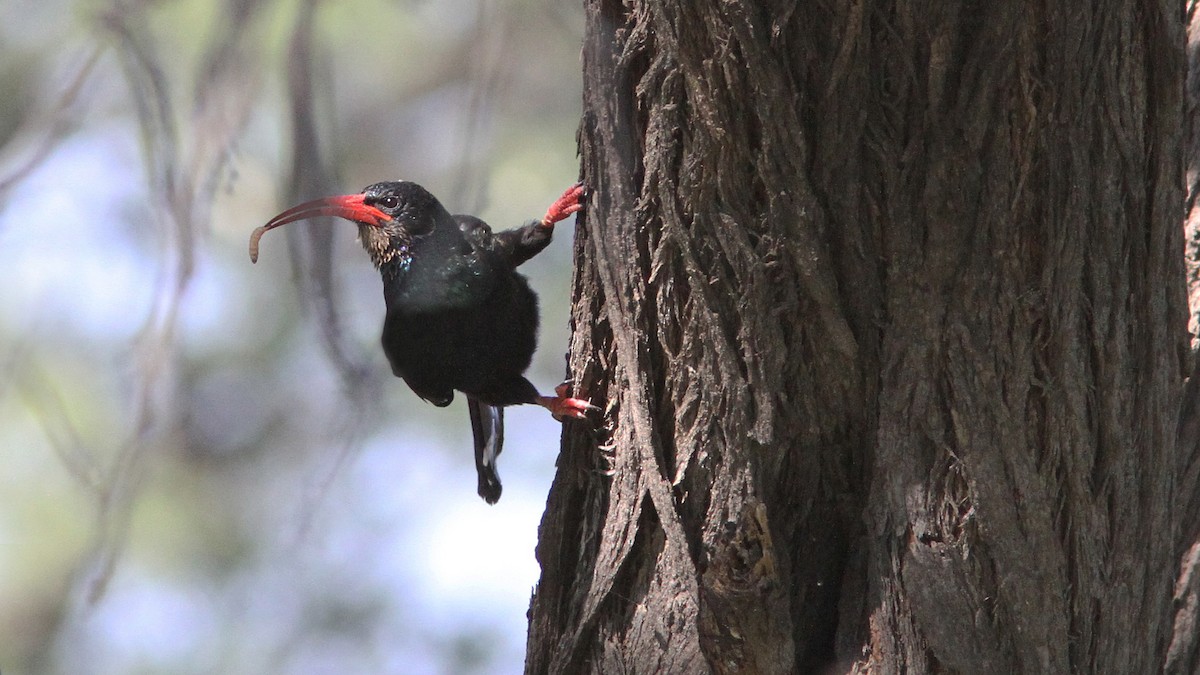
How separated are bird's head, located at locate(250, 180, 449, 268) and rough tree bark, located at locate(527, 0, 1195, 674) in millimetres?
1803

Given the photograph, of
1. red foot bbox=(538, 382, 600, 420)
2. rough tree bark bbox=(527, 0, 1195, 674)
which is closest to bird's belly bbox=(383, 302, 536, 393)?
red foot bbox=(538, 382, 600, 420)

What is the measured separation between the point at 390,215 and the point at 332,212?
0.83 feet

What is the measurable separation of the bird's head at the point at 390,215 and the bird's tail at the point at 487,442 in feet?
2.10

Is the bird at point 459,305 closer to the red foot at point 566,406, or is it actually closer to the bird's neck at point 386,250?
the bird's neck at point 386,250

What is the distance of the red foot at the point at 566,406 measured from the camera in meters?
2.88

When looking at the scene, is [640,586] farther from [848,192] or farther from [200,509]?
[200,509]

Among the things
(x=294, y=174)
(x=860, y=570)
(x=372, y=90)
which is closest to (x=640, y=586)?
(x=860, y=570)

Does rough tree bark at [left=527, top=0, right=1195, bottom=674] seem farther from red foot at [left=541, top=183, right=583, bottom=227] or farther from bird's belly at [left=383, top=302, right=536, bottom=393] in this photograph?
bird's belly at [left=383, top=302, right=536, bottom=393]

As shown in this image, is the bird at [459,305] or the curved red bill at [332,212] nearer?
the curved red bill at [332,212]

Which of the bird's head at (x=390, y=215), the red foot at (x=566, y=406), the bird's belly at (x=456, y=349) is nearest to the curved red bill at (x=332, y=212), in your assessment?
the bird's head at (x=390, y=215)

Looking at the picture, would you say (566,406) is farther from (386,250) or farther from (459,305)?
(386,250)

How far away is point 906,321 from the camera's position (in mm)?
2387

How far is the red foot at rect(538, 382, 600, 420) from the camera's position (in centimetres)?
288

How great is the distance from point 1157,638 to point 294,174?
8.72 ft
